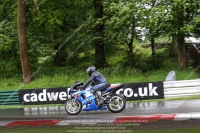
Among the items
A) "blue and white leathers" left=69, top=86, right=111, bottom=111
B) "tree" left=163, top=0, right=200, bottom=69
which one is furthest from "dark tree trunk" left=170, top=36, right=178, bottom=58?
"blue and white leathers" left=69, top=86, right=111, bottom=111

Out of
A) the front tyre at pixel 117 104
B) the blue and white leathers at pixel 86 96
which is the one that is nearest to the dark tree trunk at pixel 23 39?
the blue and white leathers at pixel 86 96

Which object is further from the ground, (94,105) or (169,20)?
(169,20)

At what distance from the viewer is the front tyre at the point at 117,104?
1265cm

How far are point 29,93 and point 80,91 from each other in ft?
22.9

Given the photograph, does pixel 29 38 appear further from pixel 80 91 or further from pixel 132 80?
pixel 80 91

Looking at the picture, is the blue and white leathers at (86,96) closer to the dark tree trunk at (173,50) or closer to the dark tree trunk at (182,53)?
the dark tree trunk at (182,53)

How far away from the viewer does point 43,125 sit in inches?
469

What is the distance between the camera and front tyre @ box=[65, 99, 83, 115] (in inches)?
510

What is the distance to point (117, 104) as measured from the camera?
12.9m

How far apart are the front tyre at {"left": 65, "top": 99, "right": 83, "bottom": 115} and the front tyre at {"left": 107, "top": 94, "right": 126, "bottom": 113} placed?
1121 millimetres

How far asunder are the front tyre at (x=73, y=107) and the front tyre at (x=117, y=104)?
112 centimetres

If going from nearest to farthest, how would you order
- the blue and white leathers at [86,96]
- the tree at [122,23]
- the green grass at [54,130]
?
1. the green grass at [54,130]
2. the blue and white leathers at [86,96]
3. the tree at [122,23]

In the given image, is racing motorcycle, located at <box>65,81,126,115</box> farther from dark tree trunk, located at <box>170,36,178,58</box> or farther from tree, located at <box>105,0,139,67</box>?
dark tree trunk, located at <box>170,36,178,58</box>

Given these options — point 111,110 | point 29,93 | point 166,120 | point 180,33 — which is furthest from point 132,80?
point 166,120
